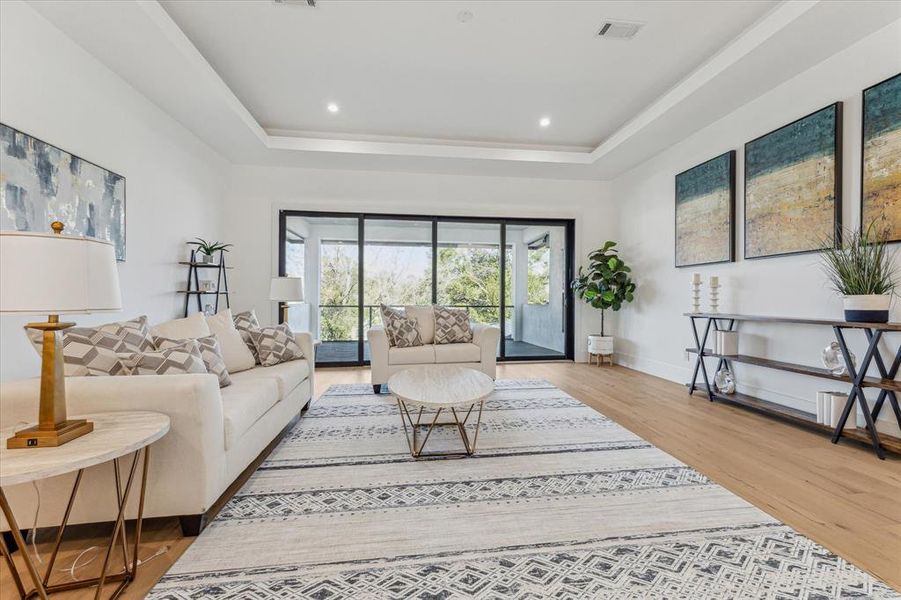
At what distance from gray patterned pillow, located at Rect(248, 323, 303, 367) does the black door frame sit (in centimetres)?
226

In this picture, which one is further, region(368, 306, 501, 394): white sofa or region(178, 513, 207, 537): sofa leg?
region(368, 306, 501, 394): white sofa

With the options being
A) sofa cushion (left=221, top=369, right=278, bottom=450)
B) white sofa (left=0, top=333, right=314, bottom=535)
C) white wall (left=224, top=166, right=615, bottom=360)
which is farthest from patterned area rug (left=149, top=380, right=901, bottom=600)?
white wall (left=224, top=166, right=615, bottom=360)

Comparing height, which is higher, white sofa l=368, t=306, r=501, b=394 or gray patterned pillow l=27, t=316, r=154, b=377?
gray patterned pillow l=27, t=316, r=154, b=377

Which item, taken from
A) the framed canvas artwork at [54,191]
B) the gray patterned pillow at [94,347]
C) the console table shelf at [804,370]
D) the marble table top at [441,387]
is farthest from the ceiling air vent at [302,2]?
the console table shelf at [804,370]

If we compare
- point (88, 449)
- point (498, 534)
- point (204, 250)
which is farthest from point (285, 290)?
point (498, 534)

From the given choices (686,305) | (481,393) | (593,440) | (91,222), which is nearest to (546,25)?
(481,393)

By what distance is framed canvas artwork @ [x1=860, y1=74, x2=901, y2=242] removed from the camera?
8.48 ft

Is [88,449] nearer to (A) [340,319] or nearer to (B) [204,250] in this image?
(B) [204,250]

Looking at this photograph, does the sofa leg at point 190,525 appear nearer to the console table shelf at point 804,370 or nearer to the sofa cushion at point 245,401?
the sofa cushion at point 245,401

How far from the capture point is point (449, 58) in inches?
133

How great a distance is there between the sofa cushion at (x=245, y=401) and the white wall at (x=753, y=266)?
4.12m

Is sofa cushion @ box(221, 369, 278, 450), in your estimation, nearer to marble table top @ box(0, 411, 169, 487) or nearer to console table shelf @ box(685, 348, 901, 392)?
marble table top @ box(0, 411, 169, 487)

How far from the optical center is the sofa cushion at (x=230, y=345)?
9.54 feet

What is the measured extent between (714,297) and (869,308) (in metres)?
1.43
